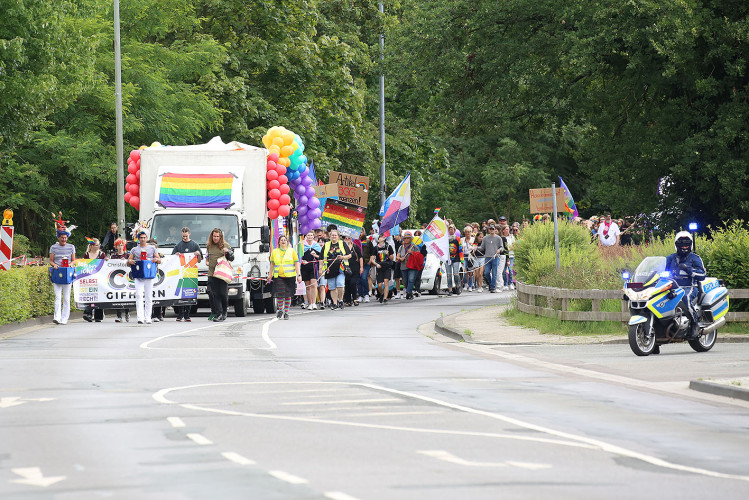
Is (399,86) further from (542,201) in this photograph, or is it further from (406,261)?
(542,201)

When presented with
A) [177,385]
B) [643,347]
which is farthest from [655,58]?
[177,385]

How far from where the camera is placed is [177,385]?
14062 mm

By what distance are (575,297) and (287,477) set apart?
46.5ft

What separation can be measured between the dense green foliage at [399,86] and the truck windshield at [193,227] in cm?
611

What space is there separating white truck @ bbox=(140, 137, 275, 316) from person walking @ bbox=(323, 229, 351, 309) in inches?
99.2

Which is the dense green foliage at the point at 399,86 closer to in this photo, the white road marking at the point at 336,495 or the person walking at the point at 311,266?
the person walking at the point at 311,266

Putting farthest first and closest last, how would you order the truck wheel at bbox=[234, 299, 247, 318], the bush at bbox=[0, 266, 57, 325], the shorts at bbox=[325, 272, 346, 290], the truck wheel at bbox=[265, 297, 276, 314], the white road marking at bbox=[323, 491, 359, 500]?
A: the shorts at bbox=[325, 272, 346, 290], the truck wheel at bbox=[265, 297, 276, 314], the truck wheel at bbox=[234, 299, 247, 318], the bush at bbox=[0, 266, 57, 325], the white road marking at bbox=[323, 491, 359, 500]

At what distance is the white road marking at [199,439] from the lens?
9.70 metres

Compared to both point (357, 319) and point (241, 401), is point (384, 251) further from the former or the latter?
point (241, 401)

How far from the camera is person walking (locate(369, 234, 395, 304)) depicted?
3575 cm

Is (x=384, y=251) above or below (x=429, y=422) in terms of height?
above

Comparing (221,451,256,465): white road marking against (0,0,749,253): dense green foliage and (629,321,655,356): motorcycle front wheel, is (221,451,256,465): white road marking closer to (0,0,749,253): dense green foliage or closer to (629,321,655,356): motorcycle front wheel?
(629,321,655,356): motorcycle front wheel

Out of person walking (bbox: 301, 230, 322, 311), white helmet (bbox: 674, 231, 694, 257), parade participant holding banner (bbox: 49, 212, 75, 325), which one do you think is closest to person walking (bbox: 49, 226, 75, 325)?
parade participant holding banner (bbox: 49, 212, 75, 325)

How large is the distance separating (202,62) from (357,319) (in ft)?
55.8
